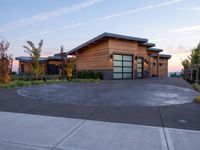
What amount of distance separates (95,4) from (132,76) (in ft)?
28.7

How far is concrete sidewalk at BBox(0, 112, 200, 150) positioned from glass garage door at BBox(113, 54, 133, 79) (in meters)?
15.3

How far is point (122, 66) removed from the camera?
66.1 feet

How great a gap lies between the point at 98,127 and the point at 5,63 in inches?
432

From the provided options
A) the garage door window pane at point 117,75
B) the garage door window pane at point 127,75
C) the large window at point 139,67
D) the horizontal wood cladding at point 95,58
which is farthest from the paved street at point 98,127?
the large window at point 139,67

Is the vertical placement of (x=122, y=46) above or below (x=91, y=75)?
above

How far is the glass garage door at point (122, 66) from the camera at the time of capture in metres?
19.7

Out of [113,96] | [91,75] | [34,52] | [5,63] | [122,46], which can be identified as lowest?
[113,96]

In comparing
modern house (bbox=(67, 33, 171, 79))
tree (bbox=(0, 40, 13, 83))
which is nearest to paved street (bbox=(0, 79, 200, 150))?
tree (bbox=(0, 40, 13, 83))

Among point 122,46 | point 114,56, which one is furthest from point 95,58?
point 122,46

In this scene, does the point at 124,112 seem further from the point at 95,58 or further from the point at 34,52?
the point at 95,58

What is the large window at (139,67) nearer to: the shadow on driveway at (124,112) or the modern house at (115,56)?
the modern house at (115,56)

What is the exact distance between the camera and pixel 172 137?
366cm

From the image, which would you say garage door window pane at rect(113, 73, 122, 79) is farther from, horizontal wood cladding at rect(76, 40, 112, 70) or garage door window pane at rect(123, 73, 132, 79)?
horizontal wood cladding at rect(76, 40, 112, 70)

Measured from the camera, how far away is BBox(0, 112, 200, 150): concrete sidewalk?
10.5 feet
